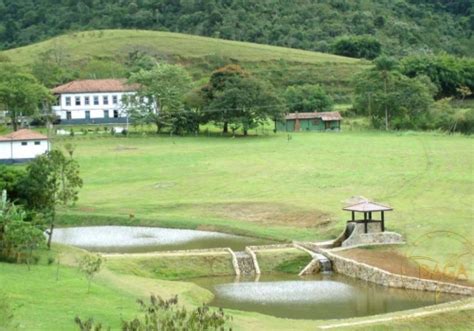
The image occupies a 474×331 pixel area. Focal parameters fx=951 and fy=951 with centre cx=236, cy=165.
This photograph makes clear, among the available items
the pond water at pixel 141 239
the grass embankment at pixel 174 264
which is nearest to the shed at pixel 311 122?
the pond water at pixel 141 239

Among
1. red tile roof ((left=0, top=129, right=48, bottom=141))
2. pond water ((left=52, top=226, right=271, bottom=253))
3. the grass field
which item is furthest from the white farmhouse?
pond water ((left=52, top=226, right=271, bottom=253))

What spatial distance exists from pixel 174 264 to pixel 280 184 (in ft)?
68.6

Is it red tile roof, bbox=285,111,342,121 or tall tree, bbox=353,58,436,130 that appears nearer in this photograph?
tall tree, bbox=353,58,436,130

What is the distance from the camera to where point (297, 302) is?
39.0m

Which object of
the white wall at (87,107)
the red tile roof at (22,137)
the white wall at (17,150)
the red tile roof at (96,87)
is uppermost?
the red tile roof at (96,87)

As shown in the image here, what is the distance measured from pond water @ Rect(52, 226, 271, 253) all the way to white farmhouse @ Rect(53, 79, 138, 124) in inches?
2146

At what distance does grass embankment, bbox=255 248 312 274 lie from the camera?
153ft

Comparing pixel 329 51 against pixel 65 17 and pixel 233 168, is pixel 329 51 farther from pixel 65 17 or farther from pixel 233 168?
pixel 233 168

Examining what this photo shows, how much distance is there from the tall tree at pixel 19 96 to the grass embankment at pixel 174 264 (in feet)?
166

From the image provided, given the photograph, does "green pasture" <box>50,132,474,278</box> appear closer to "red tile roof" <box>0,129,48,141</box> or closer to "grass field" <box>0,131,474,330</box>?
"grass field" <box>0,131,474,330</box>

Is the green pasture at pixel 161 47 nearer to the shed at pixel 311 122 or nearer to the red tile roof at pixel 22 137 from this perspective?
the shed at pixel 311 122

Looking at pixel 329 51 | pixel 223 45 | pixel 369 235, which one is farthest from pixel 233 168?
pixel 329 51

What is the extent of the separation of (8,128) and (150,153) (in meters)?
22.3

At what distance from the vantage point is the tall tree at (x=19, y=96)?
93562mm
